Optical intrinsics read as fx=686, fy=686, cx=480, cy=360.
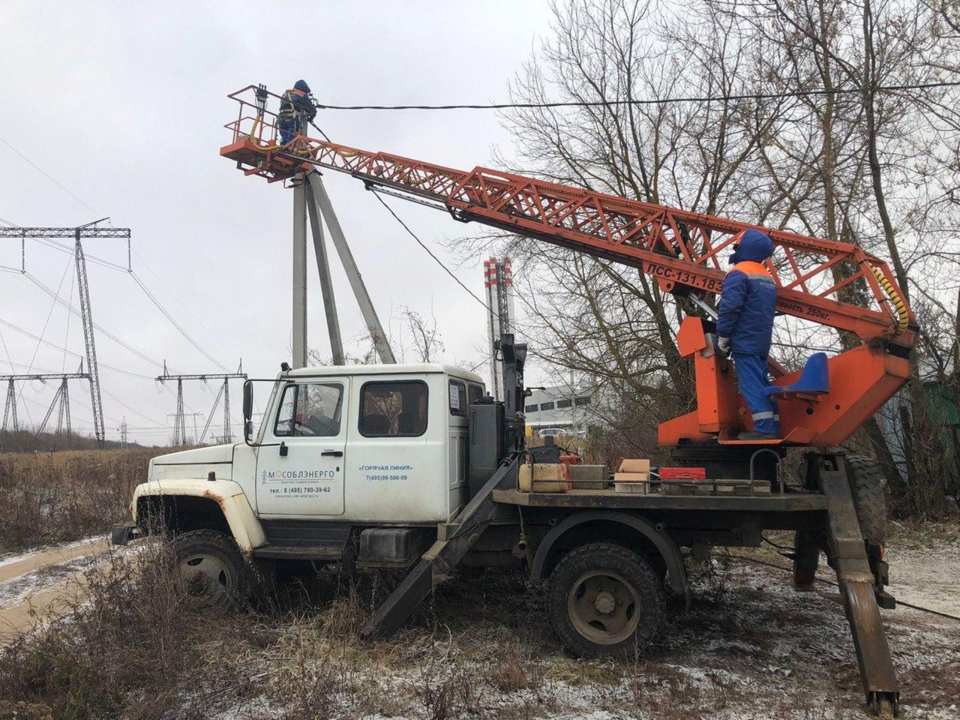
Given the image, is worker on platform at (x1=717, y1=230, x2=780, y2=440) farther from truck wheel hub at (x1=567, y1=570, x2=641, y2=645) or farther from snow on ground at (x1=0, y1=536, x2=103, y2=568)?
snow on ground at (x1=0, y1=536, x2=103, y2=568)

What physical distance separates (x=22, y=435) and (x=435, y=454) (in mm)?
28735

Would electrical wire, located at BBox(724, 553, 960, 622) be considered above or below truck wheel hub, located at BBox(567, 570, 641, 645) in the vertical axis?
below

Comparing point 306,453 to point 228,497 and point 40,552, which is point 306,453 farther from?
point 40,552

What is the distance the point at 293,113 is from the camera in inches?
498

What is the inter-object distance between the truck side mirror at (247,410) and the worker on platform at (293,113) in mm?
8071

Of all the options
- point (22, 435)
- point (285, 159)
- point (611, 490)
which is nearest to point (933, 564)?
point (611, 490)

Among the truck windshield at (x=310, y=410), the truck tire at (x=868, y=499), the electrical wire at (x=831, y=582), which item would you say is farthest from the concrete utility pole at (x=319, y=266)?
the truck tire at (x=868, y=499)

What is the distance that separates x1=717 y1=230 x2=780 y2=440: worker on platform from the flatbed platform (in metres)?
0.61

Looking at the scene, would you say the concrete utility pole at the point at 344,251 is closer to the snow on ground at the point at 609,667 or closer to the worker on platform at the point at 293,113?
the worker on platform at the point at 293,113

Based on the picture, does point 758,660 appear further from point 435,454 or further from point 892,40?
point 892,40

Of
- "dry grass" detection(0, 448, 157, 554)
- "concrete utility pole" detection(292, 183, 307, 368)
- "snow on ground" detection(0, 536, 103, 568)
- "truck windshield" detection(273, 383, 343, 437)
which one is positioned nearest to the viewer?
"truck windshield" detection(273, 383, 343, 437)

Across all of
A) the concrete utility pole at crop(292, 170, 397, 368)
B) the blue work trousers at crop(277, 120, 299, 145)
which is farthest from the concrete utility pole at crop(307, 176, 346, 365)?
the blue work trousers at crop(277, 120, 299, 145)

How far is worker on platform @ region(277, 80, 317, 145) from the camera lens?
12.6 meters

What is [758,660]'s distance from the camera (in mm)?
5188
